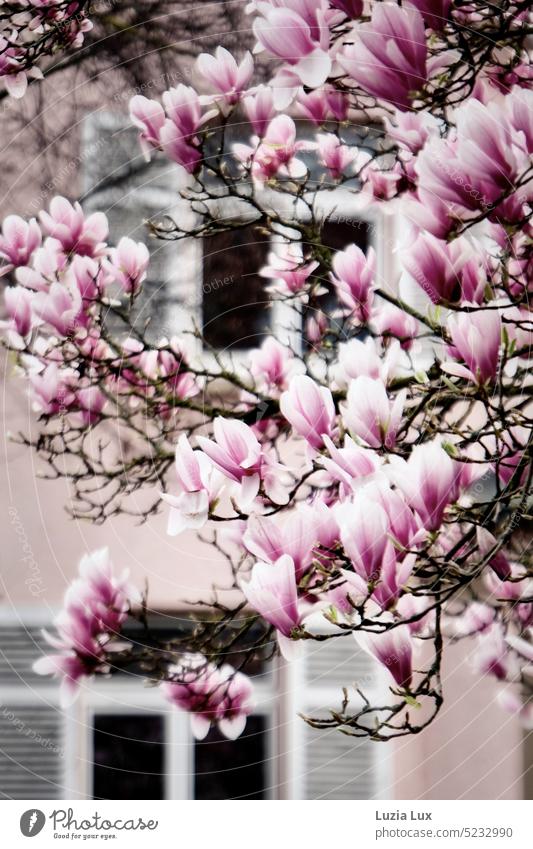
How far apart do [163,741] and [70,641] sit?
0.16 meters

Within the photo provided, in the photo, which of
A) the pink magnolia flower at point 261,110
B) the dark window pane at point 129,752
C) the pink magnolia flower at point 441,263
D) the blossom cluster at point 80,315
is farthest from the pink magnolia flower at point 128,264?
the dark window pane at point 129,752

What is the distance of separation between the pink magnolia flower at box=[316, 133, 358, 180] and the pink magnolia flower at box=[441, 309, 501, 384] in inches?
9.8

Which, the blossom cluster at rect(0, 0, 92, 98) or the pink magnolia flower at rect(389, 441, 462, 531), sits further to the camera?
the blossom cluster at rect(0, 0, 92, 98)

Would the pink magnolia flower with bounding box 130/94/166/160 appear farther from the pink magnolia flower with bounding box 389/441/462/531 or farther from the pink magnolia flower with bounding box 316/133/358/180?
the pink magnolia flower with bounding box 389/441/462/531

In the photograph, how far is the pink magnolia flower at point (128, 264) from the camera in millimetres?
590

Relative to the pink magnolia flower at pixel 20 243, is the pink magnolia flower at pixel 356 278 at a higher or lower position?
lower

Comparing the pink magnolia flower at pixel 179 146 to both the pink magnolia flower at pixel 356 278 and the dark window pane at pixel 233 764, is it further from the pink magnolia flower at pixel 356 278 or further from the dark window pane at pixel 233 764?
the dark window pane at pixel 233 764

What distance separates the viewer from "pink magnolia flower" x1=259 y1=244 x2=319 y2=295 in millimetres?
611

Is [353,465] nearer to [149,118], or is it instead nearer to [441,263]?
[441,263]

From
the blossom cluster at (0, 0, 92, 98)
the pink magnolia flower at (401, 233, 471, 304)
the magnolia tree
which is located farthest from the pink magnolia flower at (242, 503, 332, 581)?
the blossom cluster at (0, 0, 92, 98)

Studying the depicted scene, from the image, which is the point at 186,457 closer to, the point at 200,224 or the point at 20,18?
the point at 200,224

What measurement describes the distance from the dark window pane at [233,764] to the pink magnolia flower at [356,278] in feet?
1.08

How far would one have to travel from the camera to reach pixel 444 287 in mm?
435
